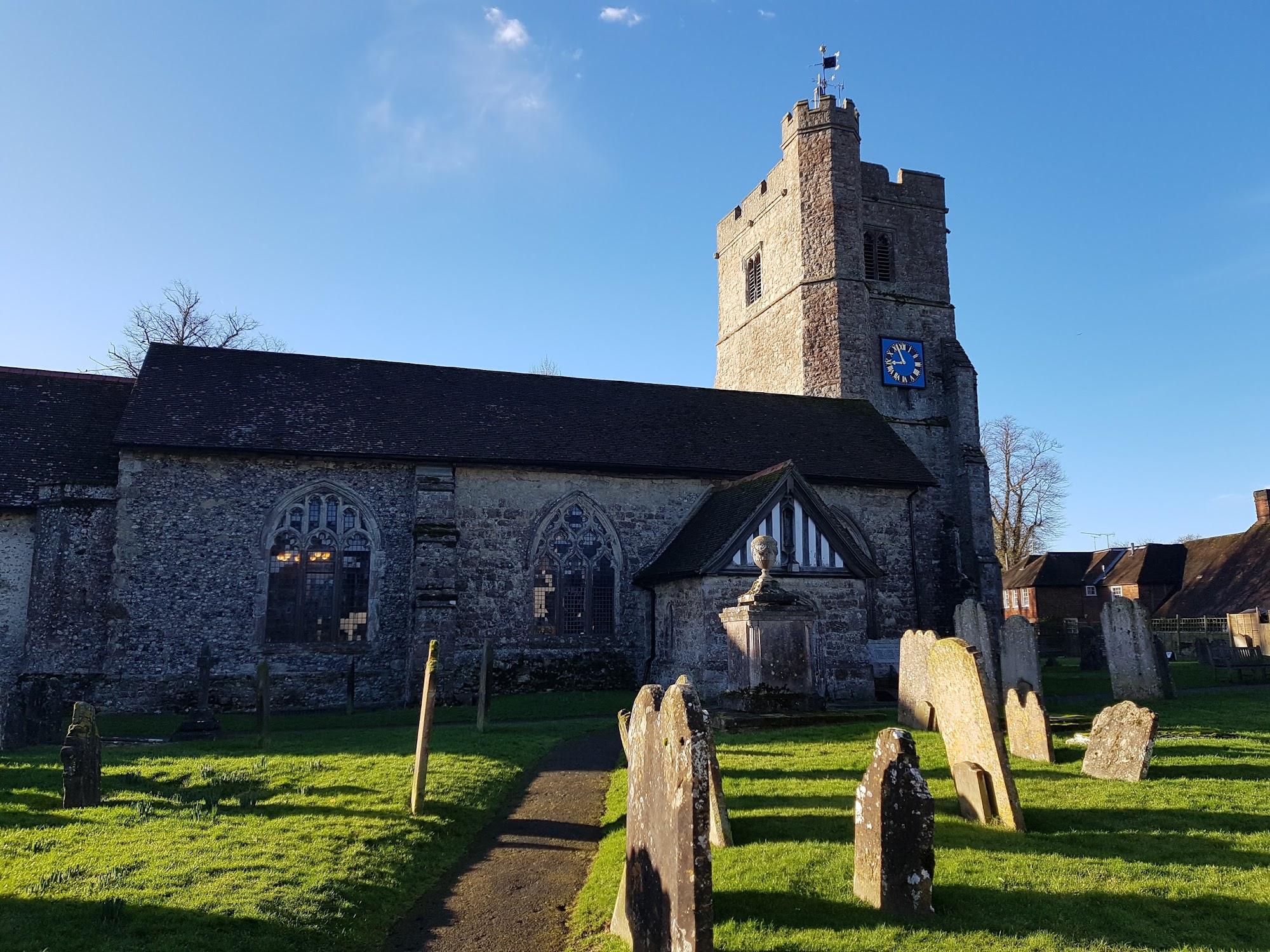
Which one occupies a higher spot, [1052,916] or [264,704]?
[264,704]

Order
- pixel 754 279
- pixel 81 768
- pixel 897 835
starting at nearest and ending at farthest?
pixel 897 835 → pixel 81 768 → pixel 754 279

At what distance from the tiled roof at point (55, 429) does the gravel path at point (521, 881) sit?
1380cm

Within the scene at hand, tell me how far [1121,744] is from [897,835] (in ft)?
16.0

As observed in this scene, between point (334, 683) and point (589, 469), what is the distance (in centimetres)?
750

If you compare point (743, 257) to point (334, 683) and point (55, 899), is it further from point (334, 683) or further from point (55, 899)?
point (55, 899)

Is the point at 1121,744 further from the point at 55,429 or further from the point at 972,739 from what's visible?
the point at 55,429

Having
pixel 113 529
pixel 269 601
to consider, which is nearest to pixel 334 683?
pixel 269 601

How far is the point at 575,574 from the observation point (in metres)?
20.0

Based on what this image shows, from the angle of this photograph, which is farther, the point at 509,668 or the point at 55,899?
the point at 509,668

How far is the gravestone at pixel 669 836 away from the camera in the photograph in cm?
433

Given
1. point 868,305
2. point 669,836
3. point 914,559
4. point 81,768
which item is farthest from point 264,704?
point 868,305

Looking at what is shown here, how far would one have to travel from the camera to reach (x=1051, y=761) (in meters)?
9.59

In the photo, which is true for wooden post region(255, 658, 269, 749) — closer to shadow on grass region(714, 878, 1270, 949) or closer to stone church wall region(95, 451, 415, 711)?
stone church wall region(95, 451, 415, 711)

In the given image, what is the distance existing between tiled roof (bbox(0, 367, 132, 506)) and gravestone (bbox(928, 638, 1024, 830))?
56.7ft
